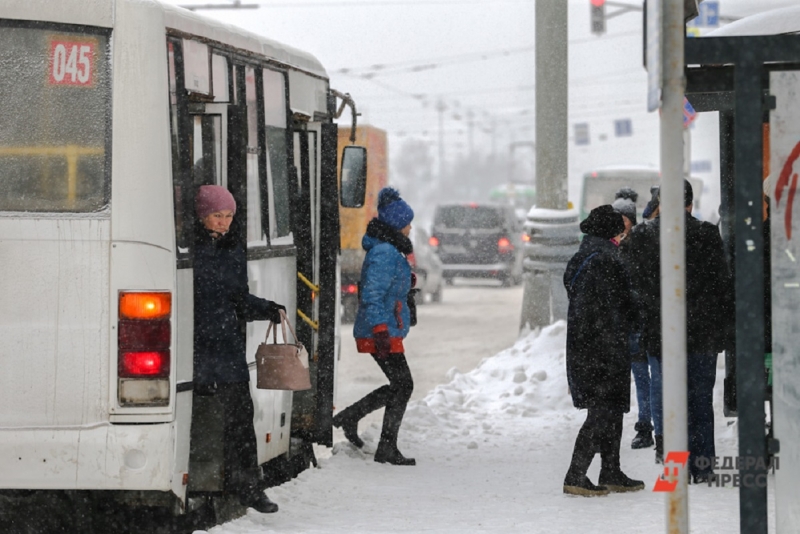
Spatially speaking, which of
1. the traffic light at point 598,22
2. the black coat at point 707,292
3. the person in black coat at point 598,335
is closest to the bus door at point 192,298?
the person in black coat at point 598,335

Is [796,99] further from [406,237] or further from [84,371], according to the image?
[406,237]

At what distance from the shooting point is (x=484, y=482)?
8.34m

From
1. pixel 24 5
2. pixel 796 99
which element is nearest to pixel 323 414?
pixel 24 5

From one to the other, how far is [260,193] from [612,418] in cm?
228

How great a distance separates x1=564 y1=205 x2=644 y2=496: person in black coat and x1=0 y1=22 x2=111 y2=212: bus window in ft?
9.37

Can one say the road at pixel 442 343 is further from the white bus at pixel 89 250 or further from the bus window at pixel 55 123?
the bus window at pixel 55 123

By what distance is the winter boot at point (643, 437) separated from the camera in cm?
936

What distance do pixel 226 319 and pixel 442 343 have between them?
1258cm

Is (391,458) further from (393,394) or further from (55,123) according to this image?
(55,123)

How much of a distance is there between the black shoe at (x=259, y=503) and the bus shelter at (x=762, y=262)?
2627 millimetres

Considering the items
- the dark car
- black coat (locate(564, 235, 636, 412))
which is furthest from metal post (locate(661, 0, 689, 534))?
the dark car

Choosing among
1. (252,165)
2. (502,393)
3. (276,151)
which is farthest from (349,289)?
(252,165)

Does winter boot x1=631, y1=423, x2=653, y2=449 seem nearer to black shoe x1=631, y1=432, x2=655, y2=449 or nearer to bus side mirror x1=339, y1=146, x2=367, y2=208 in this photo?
black shoe x1=631, y1=432, x2=655, y2=449

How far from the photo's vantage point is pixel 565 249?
14.2 metres
